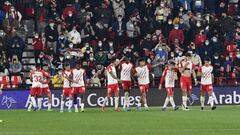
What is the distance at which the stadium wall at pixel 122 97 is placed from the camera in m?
40.7

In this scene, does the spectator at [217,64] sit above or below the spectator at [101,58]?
below

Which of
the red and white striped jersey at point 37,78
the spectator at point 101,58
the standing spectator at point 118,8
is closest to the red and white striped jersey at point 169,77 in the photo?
the spectator at point 101,58

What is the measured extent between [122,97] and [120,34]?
4.62 metres

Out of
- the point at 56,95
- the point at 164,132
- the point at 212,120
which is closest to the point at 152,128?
the point at 164,132

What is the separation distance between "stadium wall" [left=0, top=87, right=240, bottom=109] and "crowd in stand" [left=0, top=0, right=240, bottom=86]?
847 millimetres

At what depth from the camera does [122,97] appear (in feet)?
136

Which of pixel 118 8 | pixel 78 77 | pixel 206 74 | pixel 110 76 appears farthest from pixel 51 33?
pixel 206 74

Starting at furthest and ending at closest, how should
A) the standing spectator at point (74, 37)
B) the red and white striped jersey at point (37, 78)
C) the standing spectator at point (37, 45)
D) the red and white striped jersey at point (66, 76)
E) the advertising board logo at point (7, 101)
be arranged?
the standing spectator at point (74, 37) → the standing spectator at point (37, 45) → the advertising board logo at point (7, 101) → the red and white striped jersey at point (37, 78) → the red and white striped jersey at point (66, 76)

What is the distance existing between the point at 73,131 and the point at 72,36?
21252mm

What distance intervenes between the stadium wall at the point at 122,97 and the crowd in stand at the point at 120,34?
0.85 m

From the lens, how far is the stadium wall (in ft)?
133

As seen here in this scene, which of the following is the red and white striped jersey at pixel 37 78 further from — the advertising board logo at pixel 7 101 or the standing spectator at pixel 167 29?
the standing spectator at pixel 167 29

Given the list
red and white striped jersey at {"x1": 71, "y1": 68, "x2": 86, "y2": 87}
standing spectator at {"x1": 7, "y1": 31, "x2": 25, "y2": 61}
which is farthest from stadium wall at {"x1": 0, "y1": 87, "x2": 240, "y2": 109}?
red and white striped jersey at {"x1": 71, "y1": 68, "x2": 86, "y2": 87}

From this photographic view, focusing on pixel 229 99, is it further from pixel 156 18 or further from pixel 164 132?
pixel 164 132
